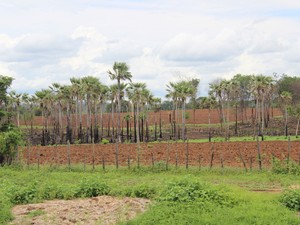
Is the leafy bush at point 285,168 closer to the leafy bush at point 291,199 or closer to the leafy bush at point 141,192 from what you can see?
the leafy bush at point 291,199

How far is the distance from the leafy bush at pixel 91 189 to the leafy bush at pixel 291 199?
619cm

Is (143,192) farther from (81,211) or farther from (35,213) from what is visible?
(35,213)

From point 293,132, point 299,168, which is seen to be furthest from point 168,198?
point 293,132

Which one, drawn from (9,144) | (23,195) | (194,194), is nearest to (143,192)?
(194,194)

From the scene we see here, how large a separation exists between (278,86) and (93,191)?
264 ft

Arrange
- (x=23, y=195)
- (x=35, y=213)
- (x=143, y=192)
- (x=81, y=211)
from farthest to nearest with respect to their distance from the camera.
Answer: (x=143, y=192), (x=23, y=195), (x=81, y=211), (x=35, y=213)

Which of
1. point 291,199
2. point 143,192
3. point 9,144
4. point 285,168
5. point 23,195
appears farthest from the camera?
point 9,144

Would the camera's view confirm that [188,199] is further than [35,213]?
Yes

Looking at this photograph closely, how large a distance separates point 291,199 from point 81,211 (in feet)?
21.2

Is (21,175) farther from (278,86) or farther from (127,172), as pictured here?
(278,86)

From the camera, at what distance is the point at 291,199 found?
13.8m

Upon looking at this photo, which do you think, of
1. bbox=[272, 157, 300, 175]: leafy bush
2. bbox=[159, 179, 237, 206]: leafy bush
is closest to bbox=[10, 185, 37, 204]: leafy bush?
bbox=[159, 179, 237, 206]: leafy bush

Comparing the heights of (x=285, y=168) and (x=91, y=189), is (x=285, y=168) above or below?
below

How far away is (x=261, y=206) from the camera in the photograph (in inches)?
514
